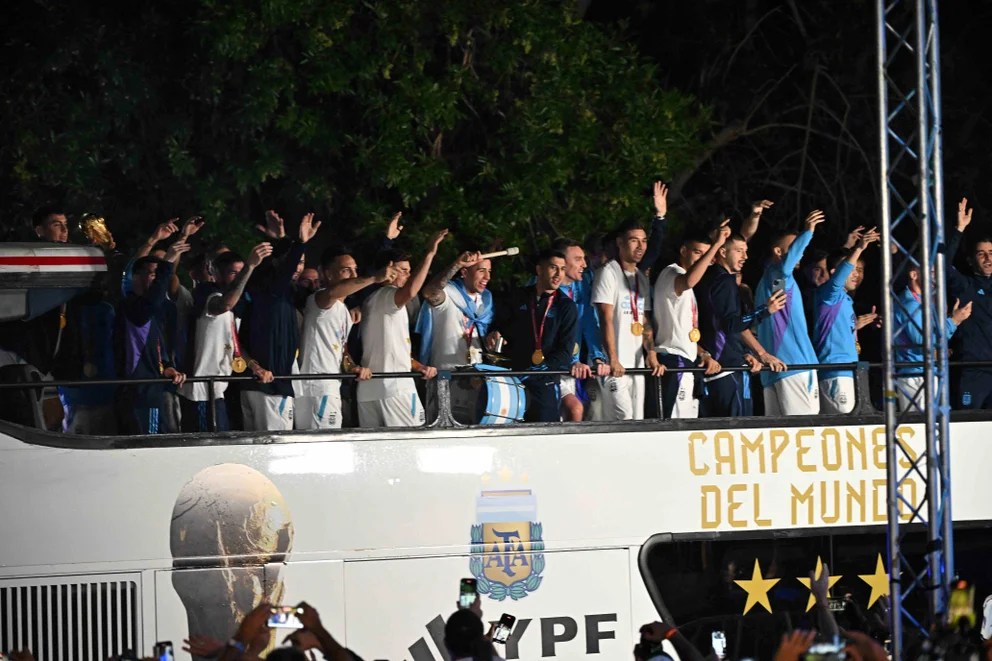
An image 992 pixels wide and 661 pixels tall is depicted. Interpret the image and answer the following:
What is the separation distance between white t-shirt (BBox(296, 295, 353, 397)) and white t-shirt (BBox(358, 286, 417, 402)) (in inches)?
7.0

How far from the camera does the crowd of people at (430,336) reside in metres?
9.71

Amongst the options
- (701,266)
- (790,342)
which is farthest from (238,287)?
(790,342)

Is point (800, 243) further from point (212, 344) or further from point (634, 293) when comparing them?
point (212, 344)

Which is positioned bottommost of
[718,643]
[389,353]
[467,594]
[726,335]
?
[718,643]

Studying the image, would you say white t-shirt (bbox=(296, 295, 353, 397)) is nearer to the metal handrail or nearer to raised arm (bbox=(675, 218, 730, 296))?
the metal handrail

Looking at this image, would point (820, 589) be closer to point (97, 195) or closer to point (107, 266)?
point (107, 266)

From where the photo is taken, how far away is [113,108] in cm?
1503

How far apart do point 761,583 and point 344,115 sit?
22.7 ft

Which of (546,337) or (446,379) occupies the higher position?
(546,337)

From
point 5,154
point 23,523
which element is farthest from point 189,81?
point 23,523

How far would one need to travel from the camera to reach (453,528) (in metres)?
9.69

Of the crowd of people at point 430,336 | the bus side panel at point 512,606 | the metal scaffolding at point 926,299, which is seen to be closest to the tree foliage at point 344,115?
the crowd of people at point 430,336

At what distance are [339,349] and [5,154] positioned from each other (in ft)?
21.3

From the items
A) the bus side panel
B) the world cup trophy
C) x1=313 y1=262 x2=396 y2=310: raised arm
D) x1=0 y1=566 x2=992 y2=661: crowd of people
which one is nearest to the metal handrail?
the world cup trophy
